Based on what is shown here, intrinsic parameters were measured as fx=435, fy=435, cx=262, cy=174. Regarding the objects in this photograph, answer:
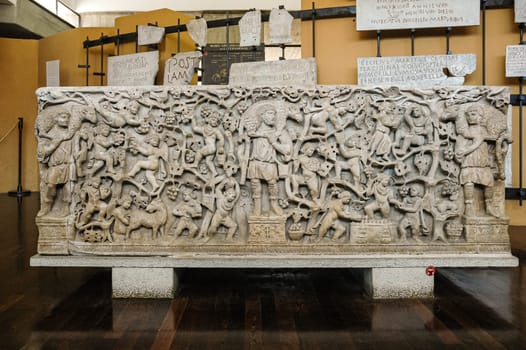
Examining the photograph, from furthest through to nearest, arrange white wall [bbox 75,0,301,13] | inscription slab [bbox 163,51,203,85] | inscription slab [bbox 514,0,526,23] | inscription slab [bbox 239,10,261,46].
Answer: white wall [bbox 75,0,301,13], inscription slab [bbox 163,51,203,85], inscription slab [bbox 239,10,261,46], inscription slab [bbox 514,0,526,23]

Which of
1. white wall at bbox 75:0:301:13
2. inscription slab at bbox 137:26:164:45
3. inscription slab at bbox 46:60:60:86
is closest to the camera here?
inscription slab at bbox 137:26:164:45

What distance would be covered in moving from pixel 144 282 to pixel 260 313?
38.5 inches

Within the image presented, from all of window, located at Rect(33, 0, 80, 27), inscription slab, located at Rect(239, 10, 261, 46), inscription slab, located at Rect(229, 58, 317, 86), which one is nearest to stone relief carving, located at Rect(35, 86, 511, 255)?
inscription slab, located at Rect(229, 58, 317, 86)

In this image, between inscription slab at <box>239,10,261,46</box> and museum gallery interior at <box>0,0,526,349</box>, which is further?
inscription slab at <box>239,10,261,46</box>

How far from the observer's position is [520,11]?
5.15m

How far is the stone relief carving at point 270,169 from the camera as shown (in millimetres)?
3453

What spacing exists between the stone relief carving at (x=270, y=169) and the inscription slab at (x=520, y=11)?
7.89ft

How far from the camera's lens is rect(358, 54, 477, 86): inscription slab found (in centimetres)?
491

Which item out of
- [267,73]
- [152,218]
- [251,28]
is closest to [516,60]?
[267,73]

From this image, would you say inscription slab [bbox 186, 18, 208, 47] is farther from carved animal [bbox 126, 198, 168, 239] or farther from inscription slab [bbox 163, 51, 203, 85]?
carved animal [bbox 126, 198, 168, 239]

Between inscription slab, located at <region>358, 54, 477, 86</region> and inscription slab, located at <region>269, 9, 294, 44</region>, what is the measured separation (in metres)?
1.15

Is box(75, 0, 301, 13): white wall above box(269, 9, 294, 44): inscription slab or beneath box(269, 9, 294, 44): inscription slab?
above

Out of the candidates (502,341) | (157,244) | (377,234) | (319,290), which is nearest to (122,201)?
(157,244)

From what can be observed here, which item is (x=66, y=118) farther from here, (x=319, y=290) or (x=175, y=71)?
(x=175, y=71)
